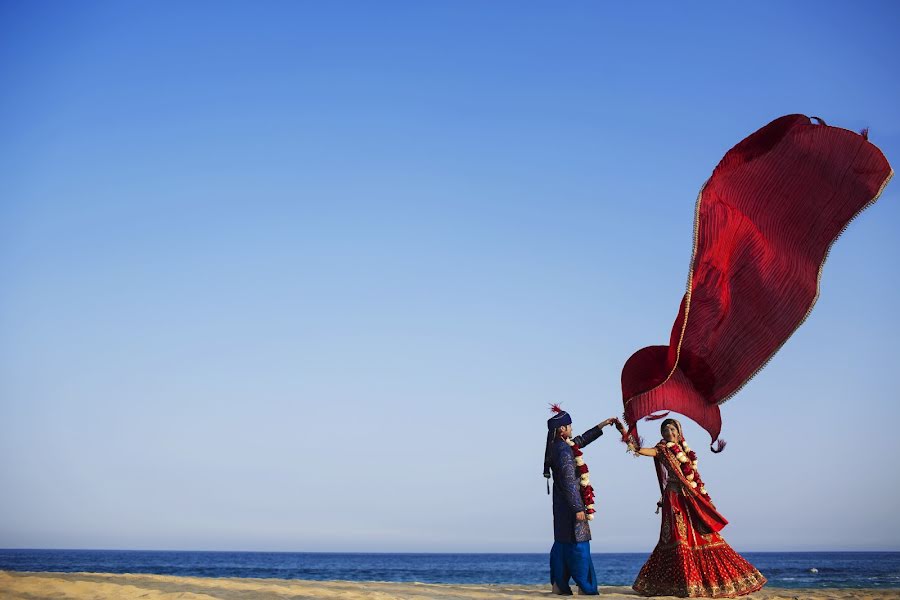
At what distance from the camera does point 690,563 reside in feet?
33.1

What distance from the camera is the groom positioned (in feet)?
33.7

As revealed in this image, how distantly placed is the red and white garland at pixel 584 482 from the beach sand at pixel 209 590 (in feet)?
3.58

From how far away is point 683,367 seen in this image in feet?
35.2

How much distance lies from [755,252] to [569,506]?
13.2 ft

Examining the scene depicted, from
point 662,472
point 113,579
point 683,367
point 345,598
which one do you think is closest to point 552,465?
point 662,472

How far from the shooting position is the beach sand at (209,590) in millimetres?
8734

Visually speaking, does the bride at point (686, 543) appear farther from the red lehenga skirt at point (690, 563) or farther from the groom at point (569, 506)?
the groom at point (569, 506)

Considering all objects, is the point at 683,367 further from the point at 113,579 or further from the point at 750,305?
the point at 113,579

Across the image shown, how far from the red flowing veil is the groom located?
32.6 inches

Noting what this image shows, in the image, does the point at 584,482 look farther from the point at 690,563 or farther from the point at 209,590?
the point at 209,590

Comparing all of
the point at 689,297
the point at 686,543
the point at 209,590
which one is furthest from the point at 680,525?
the point at 209,590

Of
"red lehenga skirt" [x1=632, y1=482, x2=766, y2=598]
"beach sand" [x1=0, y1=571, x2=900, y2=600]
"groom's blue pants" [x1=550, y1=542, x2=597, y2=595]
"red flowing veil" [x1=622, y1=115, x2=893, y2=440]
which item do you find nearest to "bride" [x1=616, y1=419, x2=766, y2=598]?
"red lehenga skirt" [x1=632, y1=482, x2=766, y2=598]

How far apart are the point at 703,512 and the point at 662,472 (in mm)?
716

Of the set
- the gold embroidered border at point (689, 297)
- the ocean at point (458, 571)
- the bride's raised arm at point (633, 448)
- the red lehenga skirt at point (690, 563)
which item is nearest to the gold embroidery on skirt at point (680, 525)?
the red lehenga skirt at point (690, 563)
